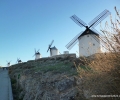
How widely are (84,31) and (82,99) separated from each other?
20300 mm

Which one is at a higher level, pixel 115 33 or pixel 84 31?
pixel 84 31

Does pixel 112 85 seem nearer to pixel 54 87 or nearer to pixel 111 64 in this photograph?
pixel 111 64

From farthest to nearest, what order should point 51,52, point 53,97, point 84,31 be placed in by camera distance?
1. point 51,52
2. point 84,31
3. point 53,97

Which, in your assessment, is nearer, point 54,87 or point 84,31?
point 54,87

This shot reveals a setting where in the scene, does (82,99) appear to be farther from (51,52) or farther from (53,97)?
(51,52)

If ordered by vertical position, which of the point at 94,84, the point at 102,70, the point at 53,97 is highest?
the point at 102,70

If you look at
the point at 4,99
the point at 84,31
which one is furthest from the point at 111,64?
the point at 84,31

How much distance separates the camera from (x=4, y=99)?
12.0m

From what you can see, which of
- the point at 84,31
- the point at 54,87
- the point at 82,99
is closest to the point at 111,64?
the point at 82,99

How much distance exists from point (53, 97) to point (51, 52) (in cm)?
4282

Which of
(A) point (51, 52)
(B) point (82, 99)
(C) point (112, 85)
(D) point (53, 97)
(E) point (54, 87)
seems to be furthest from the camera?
(A) point (51, 52)

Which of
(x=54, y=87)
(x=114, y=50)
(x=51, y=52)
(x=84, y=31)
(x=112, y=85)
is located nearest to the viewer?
(x=112, y=85)

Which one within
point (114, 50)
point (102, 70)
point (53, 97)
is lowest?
point (53, 97)

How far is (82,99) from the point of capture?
216 inches
